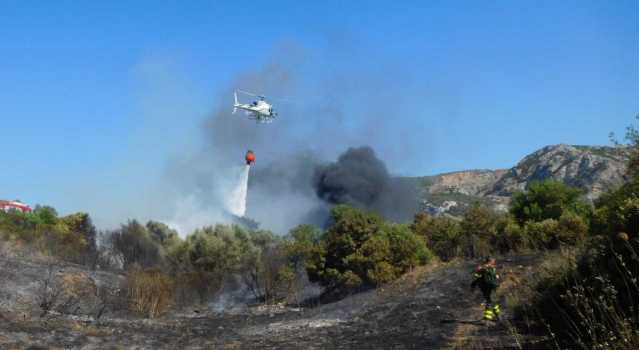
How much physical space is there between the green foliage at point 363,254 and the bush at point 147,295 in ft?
25.6

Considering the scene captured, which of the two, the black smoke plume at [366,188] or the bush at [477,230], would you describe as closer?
the bush at [477,230]

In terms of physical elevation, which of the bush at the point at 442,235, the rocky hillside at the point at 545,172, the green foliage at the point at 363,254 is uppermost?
the rocky hillside at the point at 545,172

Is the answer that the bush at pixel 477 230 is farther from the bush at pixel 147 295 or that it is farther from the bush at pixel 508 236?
the bush at pixel 147 295

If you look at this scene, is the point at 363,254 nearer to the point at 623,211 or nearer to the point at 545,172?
the point at 623,211

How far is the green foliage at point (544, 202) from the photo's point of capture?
34188mm

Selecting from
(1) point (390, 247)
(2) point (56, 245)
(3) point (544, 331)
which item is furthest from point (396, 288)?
(2) point (56, 245)

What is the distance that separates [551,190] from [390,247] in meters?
12.7

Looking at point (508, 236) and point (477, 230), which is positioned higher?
point (477, 230)

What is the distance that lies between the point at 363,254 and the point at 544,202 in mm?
13338

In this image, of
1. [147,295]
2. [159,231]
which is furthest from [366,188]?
[147,295]

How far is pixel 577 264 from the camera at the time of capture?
401 inches

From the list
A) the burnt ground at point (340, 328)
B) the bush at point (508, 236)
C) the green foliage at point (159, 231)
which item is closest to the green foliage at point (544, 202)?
the bush at point (508, 236)

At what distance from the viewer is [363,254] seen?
27.9 metres

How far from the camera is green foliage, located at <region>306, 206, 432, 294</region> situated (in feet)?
88.2
